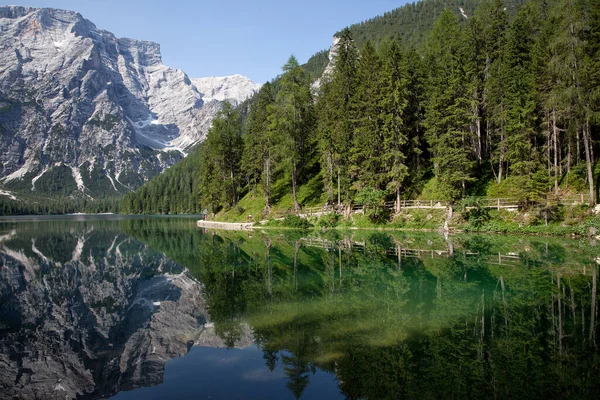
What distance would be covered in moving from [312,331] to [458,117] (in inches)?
1533

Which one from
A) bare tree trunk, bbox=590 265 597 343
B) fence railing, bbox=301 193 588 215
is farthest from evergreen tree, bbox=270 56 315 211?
bare tree trunk, bbox=590 265 597 343

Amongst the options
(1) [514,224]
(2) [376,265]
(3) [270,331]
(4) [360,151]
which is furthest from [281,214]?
(3) [270,331]

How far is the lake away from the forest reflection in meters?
0.05

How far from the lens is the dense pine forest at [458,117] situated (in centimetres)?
3412

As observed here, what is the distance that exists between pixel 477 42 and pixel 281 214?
1416 inches

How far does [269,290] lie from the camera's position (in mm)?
15383

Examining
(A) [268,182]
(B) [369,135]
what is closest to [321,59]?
(A) [268,182]

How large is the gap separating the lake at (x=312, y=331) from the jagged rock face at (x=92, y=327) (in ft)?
0.18

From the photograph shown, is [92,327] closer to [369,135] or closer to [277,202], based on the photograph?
[369,135]

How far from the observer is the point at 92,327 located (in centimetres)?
1184

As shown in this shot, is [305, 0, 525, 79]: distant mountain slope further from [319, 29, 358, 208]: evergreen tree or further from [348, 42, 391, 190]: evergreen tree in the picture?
[348, 42, 391, 190]: evergreen tree

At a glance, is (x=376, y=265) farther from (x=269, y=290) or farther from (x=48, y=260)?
(x=48, y=260)

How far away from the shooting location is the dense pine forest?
34.1 m

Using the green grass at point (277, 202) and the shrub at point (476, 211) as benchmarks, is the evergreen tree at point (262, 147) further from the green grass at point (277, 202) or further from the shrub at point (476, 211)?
the shrub at point (476, 211)
